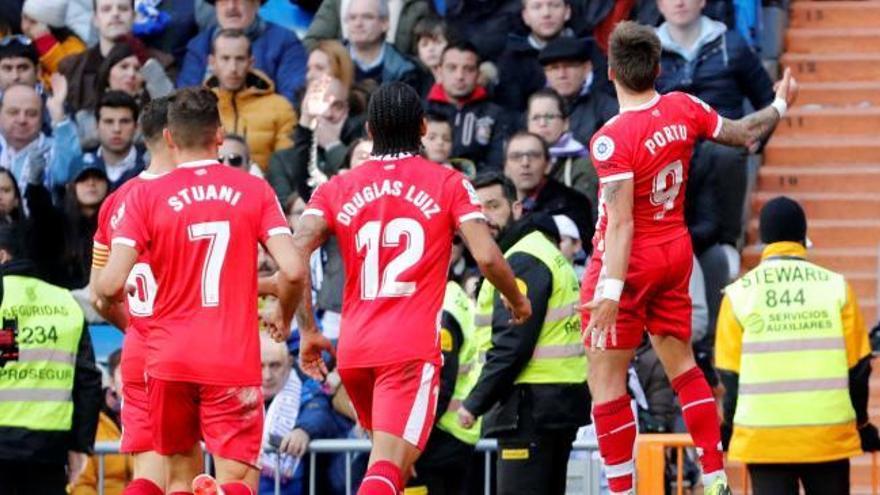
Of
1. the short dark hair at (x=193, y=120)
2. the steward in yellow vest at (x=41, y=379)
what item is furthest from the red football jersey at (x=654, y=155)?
the steward in yellow vest at (x=41, y=379)

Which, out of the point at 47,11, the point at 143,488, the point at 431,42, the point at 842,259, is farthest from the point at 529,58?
the point at 143,488

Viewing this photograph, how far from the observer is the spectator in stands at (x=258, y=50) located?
19.9 meters

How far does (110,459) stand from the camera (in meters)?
16.5

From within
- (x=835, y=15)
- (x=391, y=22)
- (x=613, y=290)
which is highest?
(x=835, y=15)

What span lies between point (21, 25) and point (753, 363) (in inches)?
378

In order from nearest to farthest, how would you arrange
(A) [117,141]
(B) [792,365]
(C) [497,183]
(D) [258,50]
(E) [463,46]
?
(B) [792,365] → (C) [497,183] → (E) [463,46] → (A) [117,141] → (D) [258,50]

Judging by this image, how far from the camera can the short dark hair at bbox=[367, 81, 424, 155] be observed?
12414 millimetres

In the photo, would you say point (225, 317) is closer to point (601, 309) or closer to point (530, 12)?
point (601, 309)

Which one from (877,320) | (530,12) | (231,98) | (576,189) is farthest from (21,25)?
(877,320)

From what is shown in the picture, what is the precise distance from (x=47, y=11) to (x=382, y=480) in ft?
33.2

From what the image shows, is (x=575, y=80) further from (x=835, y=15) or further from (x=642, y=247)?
(x=642, y=247)

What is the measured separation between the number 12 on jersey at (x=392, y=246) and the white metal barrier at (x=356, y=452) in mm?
2614

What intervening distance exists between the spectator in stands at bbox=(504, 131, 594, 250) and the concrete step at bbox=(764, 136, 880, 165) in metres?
3.21

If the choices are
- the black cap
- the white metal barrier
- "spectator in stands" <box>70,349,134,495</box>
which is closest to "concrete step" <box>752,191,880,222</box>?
the black cap
